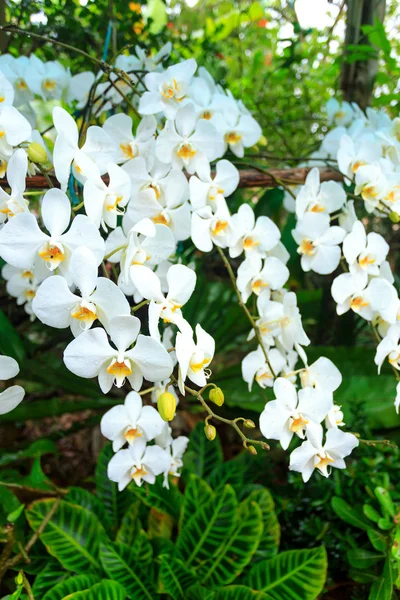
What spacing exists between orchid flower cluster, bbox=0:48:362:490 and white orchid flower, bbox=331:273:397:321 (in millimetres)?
46

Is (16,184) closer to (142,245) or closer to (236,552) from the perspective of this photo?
(142,245)

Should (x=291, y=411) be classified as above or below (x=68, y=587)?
above

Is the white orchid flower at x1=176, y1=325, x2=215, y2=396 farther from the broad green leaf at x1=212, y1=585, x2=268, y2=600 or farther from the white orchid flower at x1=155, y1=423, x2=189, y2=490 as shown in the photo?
the broad green leaf at x1=212, y1=585, x2=268, y2=600

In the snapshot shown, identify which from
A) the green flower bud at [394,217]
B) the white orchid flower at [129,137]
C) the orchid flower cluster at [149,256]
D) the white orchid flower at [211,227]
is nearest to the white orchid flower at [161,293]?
the orchid flower cluster at [149,256]

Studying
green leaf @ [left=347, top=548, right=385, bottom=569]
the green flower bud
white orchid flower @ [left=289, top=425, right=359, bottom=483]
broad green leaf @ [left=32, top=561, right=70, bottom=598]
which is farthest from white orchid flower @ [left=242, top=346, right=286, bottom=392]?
broad green leaf @ [left=32, top=561, right=70, bottom=598]

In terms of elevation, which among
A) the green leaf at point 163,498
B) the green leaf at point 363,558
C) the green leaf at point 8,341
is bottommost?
the green leaf at point 163,498

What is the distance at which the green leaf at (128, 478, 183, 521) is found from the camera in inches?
32.8

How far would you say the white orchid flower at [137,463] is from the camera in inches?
21.8

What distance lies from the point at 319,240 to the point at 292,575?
0.49 metres

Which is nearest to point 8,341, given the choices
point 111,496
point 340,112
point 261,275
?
point 111,496

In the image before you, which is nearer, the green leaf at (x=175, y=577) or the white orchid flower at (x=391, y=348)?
the white orchid flower at (x=391, y=348)

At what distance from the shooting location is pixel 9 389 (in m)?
0.46

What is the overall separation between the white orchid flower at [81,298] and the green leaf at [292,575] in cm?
51

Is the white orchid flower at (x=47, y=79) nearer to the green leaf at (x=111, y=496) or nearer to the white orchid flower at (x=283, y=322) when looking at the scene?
the white orchid flower at (x=283, y=322)
